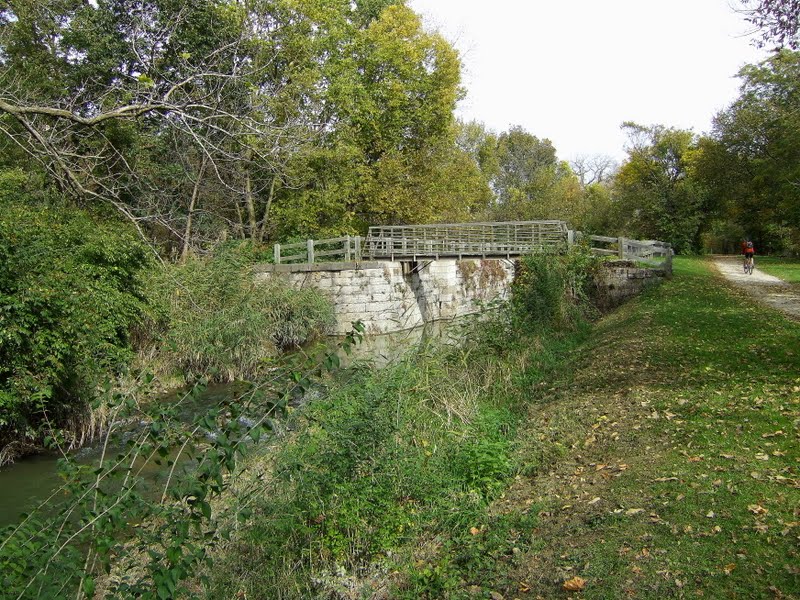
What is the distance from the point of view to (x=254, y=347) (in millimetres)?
14922

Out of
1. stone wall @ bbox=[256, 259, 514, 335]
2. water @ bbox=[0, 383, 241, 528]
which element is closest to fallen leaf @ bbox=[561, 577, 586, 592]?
water @ bbox=[0, 383, 241, 528]

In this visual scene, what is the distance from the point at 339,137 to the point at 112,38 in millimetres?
9289

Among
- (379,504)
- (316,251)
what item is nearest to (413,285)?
(316,251)

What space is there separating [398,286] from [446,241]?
14.0ft

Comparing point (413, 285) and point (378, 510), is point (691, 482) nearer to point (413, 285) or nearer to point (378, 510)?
point (378, 510)

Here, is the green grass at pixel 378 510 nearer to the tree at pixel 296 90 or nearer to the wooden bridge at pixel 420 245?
the tree at pixel 296 90

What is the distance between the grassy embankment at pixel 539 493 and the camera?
4426 millimetres

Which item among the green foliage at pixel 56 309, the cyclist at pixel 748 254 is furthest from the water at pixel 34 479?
the cyclist at pixel 748 254

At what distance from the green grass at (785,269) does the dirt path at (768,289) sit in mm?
353

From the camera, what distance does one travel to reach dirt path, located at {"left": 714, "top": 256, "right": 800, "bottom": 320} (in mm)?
14028

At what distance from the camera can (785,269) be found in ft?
78.8

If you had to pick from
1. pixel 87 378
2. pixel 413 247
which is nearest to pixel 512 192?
pixel 413 247

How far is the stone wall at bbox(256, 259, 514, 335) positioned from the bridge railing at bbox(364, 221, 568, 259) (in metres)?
0.51

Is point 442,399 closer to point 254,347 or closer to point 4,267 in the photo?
point 4,267
